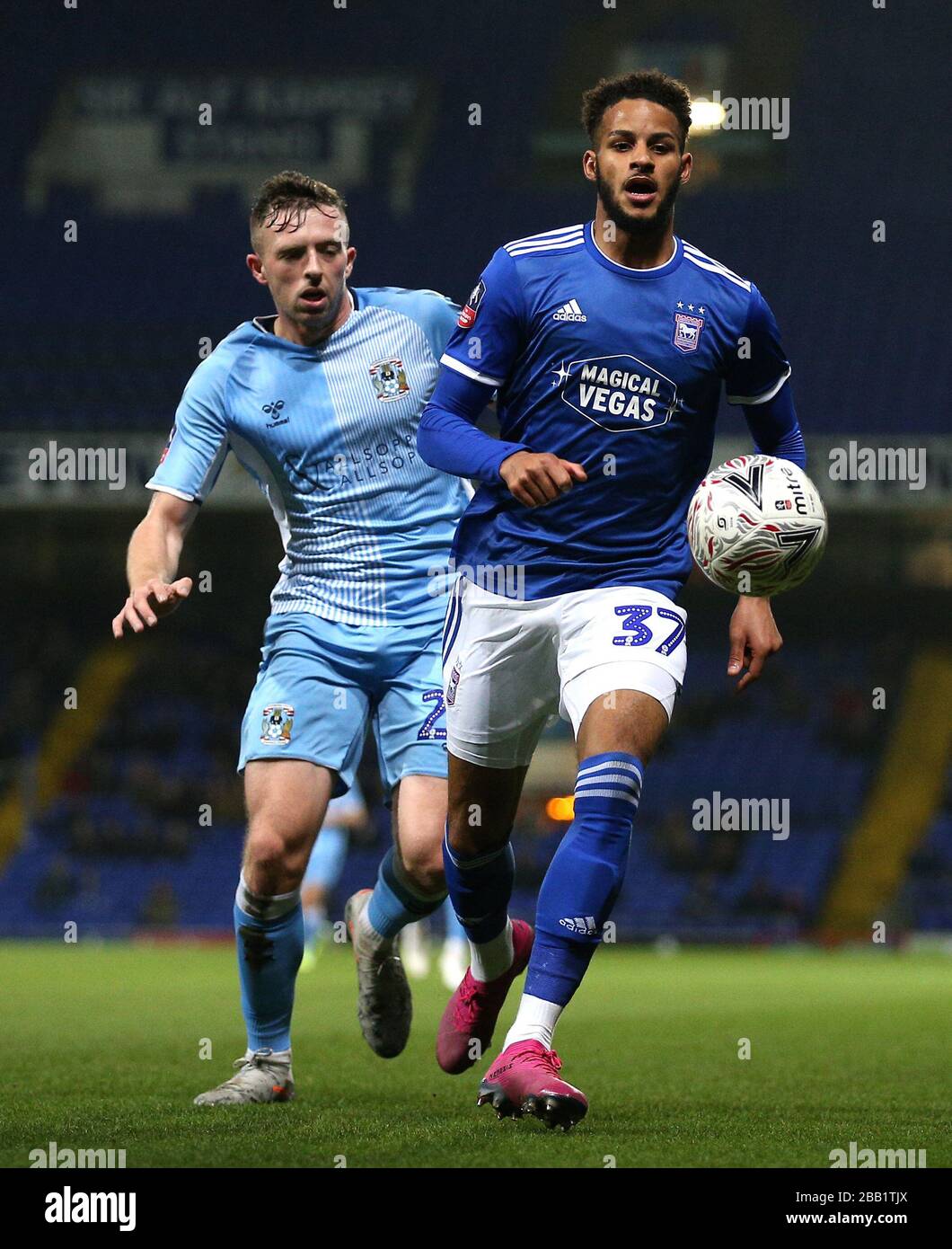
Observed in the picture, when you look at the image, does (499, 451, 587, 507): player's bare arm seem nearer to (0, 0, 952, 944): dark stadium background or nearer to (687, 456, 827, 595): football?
(687, 456, 827, 595): football

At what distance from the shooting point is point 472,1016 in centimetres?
→ 547

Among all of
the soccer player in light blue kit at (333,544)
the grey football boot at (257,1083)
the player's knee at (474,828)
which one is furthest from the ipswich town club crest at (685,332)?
the grey football boot at (257,1083)

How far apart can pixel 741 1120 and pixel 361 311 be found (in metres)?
2.89

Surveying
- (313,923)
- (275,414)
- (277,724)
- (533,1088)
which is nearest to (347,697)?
(277,724)

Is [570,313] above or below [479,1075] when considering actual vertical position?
above

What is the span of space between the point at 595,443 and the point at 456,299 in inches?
875

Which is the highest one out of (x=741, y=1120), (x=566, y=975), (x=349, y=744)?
(x=349, y=744)

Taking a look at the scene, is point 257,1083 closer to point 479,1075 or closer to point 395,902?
point 395,902

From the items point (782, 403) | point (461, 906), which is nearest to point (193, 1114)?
point (461, 906)

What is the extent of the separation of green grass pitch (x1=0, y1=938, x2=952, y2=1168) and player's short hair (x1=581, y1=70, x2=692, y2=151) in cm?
263

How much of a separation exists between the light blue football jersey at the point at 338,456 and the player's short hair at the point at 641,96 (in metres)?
1.24

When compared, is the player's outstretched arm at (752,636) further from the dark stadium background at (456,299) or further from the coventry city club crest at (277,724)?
the dark stadium background at (456,299)

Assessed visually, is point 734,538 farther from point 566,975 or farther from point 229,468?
point 229,468
